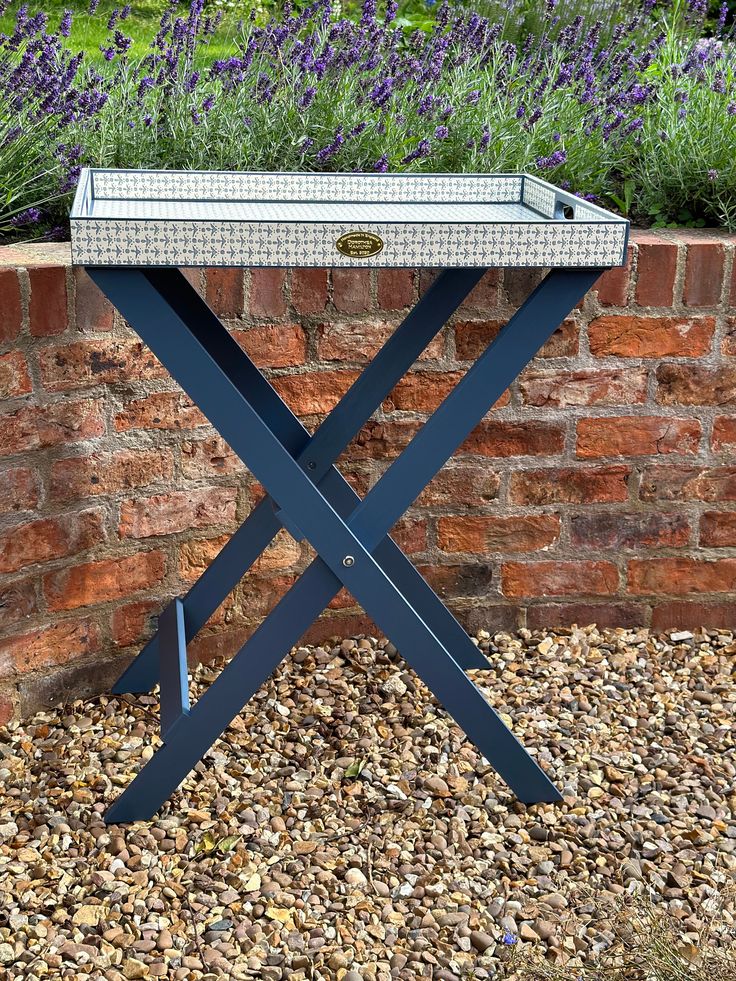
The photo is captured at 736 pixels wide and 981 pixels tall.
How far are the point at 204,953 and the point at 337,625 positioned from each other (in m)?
1.11

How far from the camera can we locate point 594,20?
451cm

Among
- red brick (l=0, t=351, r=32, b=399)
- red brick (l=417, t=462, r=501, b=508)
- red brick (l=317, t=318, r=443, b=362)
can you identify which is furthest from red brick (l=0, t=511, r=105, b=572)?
red brick (l=417, t=462, r=501, b=508)

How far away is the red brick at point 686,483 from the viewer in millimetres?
2959

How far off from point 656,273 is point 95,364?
1.29m

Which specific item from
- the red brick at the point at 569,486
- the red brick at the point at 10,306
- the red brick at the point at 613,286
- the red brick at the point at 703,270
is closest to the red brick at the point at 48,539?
the red brick at the point at 10,306

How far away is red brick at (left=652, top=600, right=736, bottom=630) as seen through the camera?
10.2 feet

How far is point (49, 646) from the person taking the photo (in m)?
2.63

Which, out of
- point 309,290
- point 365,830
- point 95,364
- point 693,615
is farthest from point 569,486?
point 95,364

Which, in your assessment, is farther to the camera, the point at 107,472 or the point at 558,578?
the point at 558,578

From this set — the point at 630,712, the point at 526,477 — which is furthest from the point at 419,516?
the point at 630,712

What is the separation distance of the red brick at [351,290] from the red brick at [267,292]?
0.39 ft

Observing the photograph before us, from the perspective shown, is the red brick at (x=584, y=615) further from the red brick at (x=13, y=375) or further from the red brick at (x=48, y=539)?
the red brick at (x=13, y=375)

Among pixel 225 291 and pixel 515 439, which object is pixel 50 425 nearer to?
pixel 225 291

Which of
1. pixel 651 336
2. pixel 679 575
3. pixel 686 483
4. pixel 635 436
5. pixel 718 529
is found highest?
pixel 651 336
